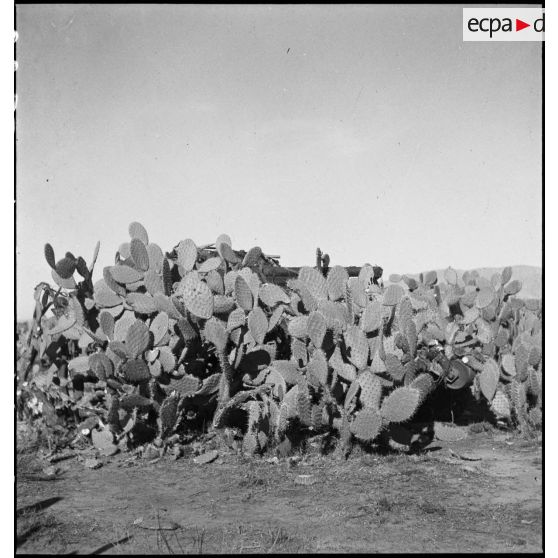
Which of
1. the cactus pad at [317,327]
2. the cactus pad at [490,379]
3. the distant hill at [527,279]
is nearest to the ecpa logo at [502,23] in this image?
the cactus pad at [317,327]

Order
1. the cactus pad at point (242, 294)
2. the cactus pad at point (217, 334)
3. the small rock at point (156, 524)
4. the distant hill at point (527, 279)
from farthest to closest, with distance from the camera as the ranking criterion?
the distant hill at point (527, 279)
the cactus pad at point (242, 294)
the cactus pad at point (217, 334)
the small rock at point (156, 524)

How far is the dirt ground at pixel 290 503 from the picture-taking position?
365cm

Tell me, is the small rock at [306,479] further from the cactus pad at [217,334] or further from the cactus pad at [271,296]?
the cactus pad at [271,296]

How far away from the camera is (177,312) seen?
19.5 feet

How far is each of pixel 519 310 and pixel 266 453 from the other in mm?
4550

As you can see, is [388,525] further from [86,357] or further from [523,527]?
[86,357]

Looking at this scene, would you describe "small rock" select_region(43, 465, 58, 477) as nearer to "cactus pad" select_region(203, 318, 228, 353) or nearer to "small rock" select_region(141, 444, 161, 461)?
"small rock" select_region(141, 444, 161, 461)

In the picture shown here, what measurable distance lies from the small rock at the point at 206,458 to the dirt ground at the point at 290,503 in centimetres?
4

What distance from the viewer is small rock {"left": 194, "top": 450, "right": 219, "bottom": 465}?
17.9ft

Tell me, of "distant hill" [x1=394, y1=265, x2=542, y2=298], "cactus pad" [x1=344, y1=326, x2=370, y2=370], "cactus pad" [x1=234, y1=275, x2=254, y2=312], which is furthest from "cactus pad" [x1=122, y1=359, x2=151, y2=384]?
"distant hill" [x1=394, y1=265, x2=542, y2=298]

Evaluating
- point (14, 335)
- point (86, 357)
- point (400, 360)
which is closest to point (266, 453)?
point (400, 360)

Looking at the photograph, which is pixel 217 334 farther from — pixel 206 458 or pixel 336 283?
pixel 336 283

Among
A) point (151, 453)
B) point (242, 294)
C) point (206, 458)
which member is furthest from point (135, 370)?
point (242, 294)

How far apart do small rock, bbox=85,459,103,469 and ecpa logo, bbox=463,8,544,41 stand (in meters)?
4.48
